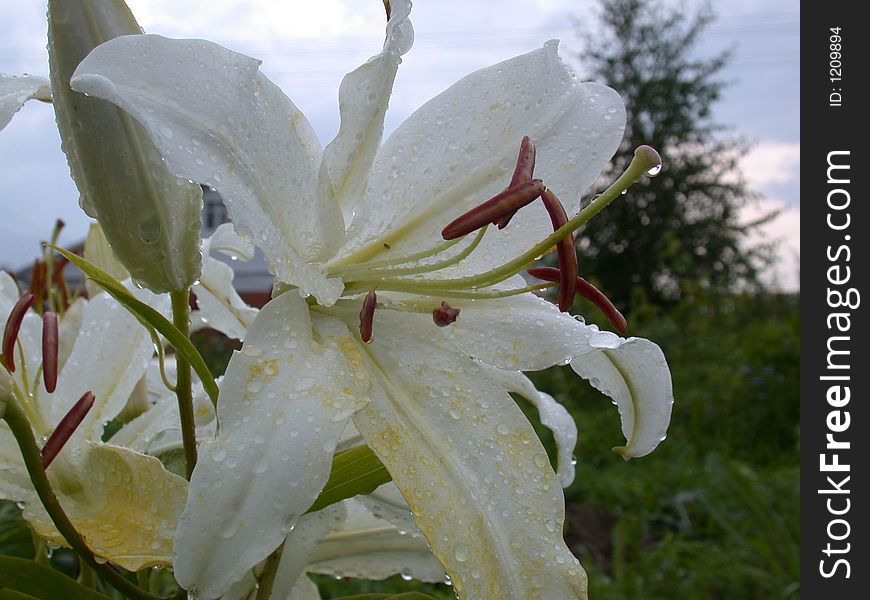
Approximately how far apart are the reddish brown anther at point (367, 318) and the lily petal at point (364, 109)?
0.21 feet

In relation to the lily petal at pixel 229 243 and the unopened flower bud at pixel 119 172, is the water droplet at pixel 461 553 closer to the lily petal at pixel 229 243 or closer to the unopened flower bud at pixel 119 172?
the unopened flower bud at pixel 119 172

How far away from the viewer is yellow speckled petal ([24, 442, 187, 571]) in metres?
0.45

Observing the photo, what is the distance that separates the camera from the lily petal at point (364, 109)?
461 mm

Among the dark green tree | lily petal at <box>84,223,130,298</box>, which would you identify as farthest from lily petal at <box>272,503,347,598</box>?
the dark green tree

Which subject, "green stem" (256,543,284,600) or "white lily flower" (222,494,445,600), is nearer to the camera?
"green stem" (256,543,284,600)

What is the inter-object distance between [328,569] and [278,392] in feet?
0.86

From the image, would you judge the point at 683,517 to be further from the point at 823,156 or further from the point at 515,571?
the point at 515,571

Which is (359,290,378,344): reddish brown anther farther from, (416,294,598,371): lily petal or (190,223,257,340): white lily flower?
(190,223,257,340): white lily flower

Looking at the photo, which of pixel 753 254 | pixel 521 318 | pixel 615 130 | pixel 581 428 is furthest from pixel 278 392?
pixel 753 254

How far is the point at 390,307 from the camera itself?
513mm

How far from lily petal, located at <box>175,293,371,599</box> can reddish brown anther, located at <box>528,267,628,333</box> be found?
0.15 meters

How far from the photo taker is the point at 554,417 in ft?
2.00

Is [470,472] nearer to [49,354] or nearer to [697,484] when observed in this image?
[49,354]

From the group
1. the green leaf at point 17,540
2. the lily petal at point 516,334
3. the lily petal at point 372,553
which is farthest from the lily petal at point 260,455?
the green leaf at point 17,540
